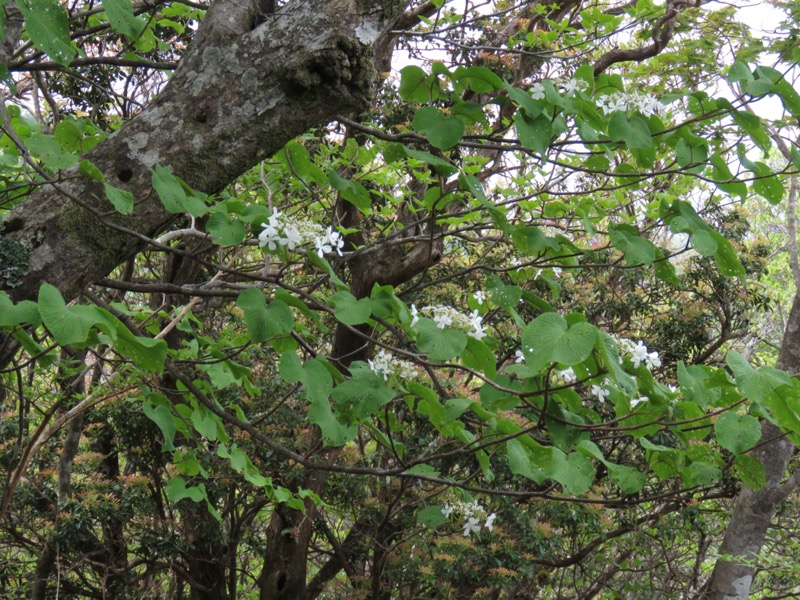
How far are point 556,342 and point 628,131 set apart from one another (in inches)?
20.1

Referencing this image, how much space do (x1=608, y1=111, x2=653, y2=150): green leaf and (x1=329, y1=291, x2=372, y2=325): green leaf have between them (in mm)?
504

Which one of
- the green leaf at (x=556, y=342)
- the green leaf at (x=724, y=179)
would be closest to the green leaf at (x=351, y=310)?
the green leaf at (x=556, y=342)

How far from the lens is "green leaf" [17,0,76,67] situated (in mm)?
839

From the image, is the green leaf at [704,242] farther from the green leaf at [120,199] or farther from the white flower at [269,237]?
the green leaf at [120,199]

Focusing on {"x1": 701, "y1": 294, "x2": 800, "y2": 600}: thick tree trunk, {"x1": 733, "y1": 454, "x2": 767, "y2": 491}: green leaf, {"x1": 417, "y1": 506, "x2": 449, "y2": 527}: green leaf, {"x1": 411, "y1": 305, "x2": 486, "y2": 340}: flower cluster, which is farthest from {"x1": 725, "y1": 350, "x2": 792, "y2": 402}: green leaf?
{"x1": 701, "y1": 294, "x2": 800, "y2": 600}: thick tree trunk

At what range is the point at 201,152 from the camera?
1062 millimetres

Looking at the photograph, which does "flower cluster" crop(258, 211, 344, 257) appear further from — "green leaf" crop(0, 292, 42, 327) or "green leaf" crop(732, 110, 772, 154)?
"green leaf" crop(732, 110, 772, 154)

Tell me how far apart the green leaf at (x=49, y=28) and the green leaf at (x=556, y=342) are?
2.10ft

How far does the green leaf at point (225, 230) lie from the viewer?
1.02 metres

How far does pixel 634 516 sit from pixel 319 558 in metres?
2.32

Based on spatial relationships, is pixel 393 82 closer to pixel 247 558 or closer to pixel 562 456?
pixel 247 558

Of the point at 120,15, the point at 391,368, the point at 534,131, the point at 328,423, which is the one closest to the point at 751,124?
the point at 534,131

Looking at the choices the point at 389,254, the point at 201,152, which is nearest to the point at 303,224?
the point at 201,152

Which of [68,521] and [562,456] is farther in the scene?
[68,521]
